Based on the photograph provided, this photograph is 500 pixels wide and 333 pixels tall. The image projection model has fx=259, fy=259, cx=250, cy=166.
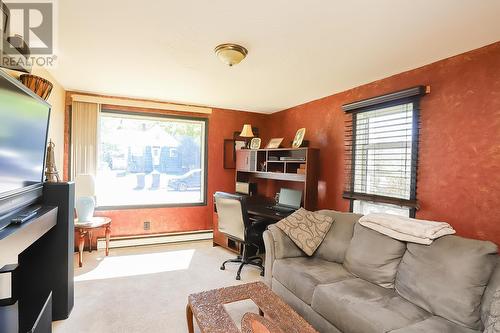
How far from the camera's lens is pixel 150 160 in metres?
4.28

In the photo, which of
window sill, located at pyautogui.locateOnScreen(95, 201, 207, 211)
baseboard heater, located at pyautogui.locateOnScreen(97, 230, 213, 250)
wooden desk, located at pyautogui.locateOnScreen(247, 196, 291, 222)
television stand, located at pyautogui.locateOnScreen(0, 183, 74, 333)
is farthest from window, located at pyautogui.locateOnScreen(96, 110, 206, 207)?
television stand, located at pyautogui.locateOnScreen(0, 183, 74, 333)

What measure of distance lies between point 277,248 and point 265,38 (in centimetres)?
188

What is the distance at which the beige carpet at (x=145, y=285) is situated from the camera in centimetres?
216

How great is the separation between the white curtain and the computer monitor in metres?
2.79

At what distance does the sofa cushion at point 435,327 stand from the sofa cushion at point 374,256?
17.5 inches

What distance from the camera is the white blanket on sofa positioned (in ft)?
6.27

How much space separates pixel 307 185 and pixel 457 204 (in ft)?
5.33

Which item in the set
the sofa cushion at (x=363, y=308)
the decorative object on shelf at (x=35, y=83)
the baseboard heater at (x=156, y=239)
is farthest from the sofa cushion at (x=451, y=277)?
the baseboard heater at (x=156, y=239)

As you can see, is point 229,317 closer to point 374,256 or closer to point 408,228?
point 374,256

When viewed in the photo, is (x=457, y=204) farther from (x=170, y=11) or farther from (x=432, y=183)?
(x=170, y=11)

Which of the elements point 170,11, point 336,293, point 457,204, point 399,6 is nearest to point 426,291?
point 336,293

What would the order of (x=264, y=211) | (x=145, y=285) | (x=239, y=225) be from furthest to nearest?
(x=264, y=211) < (x=239, y=225) < (x=145, y=285)

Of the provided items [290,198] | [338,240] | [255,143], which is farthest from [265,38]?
[255,143]

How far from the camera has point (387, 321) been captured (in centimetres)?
154
